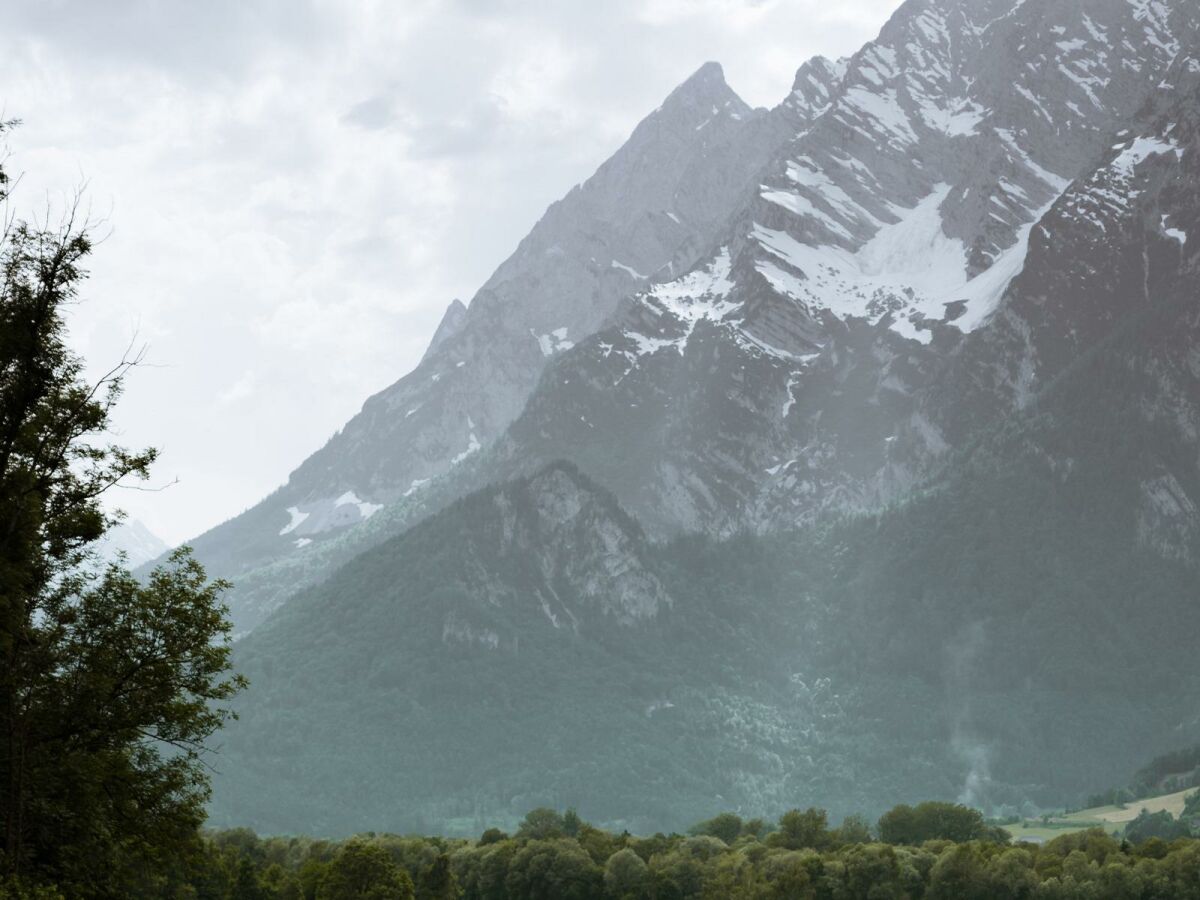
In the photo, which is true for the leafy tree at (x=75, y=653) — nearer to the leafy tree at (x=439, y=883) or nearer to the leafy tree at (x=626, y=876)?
the leafy tree at (x=439, y=883)

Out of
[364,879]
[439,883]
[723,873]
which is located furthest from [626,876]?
[364,879]

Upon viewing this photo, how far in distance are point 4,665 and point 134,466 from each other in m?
7.07

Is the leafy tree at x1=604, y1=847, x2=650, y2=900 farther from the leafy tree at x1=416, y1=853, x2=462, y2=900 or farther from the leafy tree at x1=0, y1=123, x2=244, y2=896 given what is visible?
the leafy tree at x1=0, y1=123, x2=244, y2=896

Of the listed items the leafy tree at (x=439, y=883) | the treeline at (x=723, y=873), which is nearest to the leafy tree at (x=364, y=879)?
the treeline at (x=723, y=873)

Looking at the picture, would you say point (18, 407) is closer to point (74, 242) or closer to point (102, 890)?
point (74, 242)

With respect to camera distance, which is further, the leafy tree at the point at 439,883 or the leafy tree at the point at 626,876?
the leafy tree at the point at 626,876

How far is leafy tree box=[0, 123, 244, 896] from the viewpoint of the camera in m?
45.1

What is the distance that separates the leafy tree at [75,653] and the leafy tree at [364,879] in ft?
261

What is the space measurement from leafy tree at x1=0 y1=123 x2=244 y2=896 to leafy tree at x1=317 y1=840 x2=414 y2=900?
79440 mm

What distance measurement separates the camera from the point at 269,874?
154 meters

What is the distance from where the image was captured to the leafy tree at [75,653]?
4509 centimetres

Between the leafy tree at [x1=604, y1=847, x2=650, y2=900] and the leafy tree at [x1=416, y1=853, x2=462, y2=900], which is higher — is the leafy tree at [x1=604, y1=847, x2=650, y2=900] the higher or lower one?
the lower one

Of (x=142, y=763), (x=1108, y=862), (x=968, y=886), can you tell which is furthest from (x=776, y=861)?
(x=142, y=763)

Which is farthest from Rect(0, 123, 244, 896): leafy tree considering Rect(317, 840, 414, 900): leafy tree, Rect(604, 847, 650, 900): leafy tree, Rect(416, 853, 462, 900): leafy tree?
Rect(604, 847, 650, 900): leafy tree
